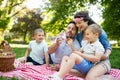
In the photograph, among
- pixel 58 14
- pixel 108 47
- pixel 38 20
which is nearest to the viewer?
pixel 108 47

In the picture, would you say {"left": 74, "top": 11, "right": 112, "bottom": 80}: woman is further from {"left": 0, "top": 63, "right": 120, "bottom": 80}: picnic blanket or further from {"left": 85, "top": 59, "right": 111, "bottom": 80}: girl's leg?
{"left": 0, "top": 63, "right": 120, "bottom": 80}: picnic blanket

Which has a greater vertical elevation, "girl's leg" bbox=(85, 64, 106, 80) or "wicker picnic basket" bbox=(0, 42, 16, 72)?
"wicker picnic basket" bbox=(0, 42, 16, 72)

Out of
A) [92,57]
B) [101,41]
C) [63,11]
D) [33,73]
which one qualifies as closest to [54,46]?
[33,73]

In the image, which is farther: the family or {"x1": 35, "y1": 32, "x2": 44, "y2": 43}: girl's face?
{"x1": 35, "y1": 32, "x2": 44, "y2": 43}: girl's face

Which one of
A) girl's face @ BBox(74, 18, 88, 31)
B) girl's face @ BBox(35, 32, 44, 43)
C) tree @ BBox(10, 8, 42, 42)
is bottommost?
tree @ BBox(10, 8, 42, 42)

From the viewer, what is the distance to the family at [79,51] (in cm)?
432

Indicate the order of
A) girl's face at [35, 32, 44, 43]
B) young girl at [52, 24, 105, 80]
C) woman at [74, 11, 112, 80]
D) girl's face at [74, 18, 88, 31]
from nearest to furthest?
young girl at [52, 24, 105, 80] < woman at [74, 11, 112, 80] < girl's face at [74, 18, 88, 31] < girl's face at [35, 32, 44, 43]

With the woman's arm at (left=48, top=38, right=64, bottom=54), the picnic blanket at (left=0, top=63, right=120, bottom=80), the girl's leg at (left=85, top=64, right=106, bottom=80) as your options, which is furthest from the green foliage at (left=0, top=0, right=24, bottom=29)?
the girl's leg at (left=85, top=64, right=106, bottom=80)

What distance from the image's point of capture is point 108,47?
16.1ft

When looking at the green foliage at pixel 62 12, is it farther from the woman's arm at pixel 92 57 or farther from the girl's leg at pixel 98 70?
the woman's arm at pixel 92 57

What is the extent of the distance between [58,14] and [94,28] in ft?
38.8

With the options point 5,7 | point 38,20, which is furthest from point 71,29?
point 38,20

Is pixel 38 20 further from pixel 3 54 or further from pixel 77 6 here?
pixel 3 54

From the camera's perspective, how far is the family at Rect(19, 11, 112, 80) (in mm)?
4324
